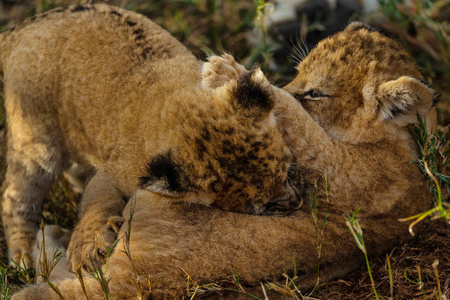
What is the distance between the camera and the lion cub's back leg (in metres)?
4.66

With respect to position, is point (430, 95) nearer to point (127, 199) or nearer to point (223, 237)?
point (223, 237)

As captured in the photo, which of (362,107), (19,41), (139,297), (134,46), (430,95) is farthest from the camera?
(19,41)

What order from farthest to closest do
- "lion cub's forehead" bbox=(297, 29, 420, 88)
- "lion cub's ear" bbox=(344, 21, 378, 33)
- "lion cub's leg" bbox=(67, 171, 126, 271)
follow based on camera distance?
"lion cub's ear" bbox=(344, 21, 378, 33) < "lion cub's forehead" bbox=(297, 29, 420, 88) < "lion cub's leg" bbox=(67, 171, 126, 271)

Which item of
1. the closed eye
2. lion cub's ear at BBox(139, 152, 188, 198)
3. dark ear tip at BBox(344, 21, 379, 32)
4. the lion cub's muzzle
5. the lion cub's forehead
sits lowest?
the lion cub's muzzle

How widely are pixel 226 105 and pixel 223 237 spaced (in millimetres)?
826

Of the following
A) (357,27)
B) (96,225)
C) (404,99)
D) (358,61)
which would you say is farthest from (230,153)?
(357,27)

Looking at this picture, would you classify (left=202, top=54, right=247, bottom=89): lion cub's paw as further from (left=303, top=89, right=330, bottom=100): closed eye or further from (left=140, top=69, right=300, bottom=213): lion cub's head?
(left=303, top=89, right=330, bottom=100): closed eye

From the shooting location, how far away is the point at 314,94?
427 cm

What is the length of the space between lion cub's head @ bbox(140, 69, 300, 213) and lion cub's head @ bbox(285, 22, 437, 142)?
0.90m

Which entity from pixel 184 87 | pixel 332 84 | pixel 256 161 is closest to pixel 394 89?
pixel 332 84

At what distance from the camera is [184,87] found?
3.86m

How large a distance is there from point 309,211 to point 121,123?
1.57m

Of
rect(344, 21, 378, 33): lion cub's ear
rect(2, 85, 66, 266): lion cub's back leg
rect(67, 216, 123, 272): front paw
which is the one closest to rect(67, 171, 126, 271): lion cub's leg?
rect(67, 216, 123, 272): front paw

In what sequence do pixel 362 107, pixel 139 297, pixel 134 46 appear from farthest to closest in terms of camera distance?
pixel 134 46 → pixel 362 107 → pixel 139 297
